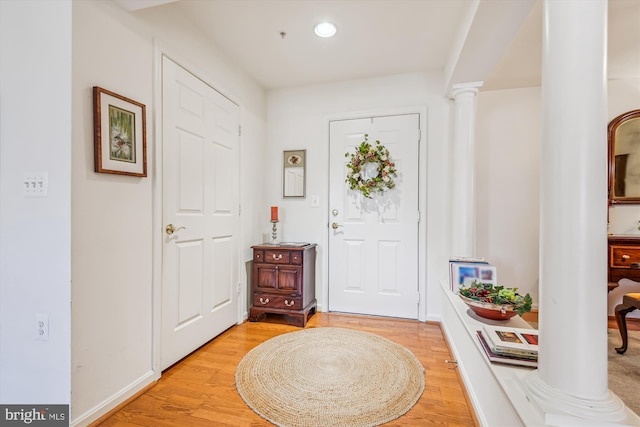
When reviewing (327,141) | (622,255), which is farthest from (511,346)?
(327,141)

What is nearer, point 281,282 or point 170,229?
point 170,229

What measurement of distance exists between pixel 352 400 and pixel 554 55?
5.77 ft

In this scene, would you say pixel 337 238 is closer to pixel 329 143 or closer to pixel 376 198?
pixel 376 198

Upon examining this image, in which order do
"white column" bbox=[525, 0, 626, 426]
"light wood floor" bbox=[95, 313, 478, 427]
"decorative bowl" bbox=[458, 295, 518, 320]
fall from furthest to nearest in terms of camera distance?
"decorative bowl" bbox=[458, 295, 518, 320] → "light wood floor" bbox=[95, 313, 478, 427] → "white column" bbox=[525, 0, 626, 426]

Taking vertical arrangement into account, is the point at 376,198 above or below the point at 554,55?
below

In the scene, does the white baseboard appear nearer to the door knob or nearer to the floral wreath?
the door knob

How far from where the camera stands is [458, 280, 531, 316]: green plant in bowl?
1582mm

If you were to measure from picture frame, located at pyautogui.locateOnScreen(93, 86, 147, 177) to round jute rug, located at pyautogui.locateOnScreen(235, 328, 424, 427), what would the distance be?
142cm

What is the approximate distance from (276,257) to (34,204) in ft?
5.65

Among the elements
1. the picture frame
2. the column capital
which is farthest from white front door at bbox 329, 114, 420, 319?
the picture frame

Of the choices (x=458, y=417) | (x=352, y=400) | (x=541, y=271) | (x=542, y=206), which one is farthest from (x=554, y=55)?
(x=352, y=400)

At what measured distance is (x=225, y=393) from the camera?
1.71 m

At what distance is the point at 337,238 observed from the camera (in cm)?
311

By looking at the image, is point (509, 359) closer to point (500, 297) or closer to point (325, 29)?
point (500, 297)
